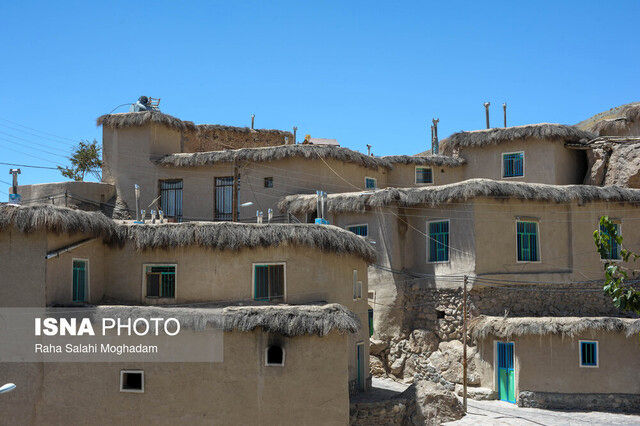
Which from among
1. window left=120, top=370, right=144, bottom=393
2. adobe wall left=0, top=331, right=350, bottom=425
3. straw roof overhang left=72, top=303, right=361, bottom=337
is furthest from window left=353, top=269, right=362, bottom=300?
window left=120, top=370, right=144, bottom=393

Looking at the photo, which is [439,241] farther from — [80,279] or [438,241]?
[80,279]

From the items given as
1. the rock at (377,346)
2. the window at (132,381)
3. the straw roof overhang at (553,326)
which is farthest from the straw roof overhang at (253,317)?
the rock at (377,346)

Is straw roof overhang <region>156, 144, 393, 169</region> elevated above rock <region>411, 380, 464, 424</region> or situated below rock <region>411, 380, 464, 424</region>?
above

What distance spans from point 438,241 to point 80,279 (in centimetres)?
1255

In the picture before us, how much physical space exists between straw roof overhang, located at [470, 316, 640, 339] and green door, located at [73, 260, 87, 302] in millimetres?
12466

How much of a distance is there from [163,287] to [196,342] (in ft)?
9.37

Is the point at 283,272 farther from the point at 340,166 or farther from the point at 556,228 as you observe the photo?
the point at 556,228

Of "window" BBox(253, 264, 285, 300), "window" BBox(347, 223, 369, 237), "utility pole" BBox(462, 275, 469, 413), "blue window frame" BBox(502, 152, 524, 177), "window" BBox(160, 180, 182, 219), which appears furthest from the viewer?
"blue window frame" BBox(502, 152, 524, 177)

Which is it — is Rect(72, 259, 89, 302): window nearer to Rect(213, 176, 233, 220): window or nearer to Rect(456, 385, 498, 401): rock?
Rect(213, 176, 233, 220): window

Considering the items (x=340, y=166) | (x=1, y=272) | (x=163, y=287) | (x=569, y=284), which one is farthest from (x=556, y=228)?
(x=1, y=272)

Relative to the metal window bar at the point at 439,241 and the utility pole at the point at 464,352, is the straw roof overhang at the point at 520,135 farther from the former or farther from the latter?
the utility pole at the point at 464,352

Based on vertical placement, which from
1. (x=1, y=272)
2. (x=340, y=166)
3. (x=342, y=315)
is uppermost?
(x=340, y=166)

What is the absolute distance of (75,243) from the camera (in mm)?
→ 20469

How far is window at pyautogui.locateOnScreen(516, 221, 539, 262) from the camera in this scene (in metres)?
27.0
